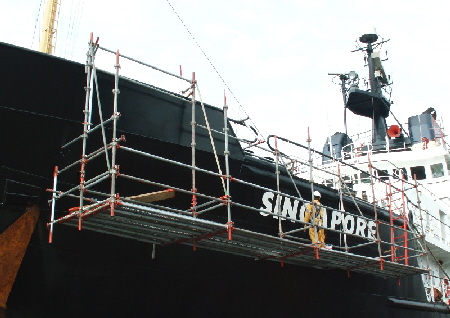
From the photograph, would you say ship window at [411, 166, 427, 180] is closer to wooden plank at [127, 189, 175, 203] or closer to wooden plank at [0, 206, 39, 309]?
wooden plank at [127, 189, 175, 203]

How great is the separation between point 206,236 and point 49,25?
438 centimetres

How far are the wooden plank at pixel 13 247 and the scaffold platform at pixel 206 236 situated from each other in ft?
2.31

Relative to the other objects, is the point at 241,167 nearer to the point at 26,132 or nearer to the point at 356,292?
the point at 26,132

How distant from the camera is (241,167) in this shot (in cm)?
Answer: 784

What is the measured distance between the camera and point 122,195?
6.79 meters

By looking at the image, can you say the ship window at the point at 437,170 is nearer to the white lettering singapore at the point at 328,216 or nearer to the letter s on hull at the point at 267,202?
the white lettering singapore at the point at 328,216

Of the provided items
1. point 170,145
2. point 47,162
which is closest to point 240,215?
point 170,145

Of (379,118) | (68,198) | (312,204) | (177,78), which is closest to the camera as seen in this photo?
(68,198)

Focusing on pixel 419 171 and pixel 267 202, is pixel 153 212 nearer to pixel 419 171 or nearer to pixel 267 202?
pixel 267 202

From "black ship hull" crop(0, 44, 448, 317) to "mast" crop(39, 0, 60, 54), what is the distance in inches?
93.6

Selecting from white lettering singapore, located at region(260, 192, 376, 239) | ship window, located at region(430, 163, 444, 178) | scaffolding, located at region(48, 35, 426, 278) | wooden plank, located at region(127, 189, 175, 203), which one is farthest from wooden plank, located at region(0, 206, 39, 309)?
ship window, located at region(430, 163, 444, 178)

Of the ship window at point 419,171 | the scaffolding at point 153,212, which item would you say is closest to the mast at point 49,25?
the scaffolding at point 153,212

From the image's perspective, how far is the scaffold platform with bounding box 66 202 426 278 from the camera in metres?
5.66

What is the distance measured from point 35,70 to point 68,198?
1580 mm
